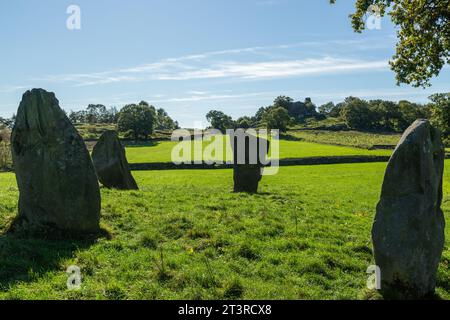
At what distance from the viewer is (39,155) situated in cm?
1195

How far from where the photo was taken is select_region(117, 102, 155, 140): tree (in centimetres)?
12112

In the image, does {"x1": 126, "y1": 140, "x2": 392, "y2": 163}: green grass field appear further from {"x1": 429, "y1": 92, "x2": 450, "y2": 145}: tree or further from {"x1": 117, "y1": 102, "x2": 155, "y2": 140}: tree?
{"x1": 117, "y1": 102, "x2": 155, "y2": 140}: tree

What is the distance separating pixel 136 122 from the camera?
12100 centimetres

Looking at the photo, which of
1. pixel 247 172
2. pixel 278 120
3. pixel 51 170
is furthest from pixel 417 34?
pixel 278 120

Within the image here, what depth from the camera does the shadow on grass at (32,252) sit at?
897cm

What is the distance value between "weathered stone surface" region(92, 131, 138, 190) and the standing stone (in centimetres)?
1051

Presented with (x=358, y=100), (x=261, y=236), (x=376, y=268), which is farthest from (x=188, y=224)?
(x=358, y=100)

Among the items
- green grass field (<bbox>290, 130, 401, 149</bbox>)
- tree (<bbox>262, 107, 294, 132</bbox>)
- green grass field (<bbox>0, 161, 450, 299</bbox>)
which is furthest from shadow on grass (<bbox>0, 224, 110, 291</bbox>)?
tree (<bbox>262, 107, 294, 132</bbox>)

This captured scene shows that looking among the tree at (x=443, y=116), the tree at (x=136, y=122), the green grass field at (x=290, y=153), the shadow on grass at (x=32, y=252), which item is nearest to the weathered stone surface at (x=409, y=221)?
the shadow on grass at (x=32, y=252)

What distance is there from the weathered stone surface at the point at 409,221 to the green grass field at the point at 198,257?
1121mm

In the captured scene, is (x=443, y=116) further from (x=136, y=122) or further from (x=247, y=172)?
(x=136, y=122)

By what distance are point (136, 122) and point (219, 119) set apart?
193 feet
